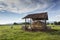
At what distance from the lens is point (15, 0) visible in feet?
19.2

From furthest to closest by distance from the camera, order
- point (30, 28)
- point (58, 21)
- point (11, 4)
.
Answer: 1. point (30, 28)
2. point (58, 21)
3. point (11, 4)

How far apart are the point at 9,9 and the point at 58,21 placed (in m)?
2.02

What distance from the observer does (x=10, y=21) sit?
591cm

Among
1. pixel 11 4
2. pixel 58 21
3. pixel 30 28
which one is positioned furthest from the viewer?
pixel 30 28

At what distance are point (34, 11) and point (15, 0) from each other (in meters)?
0.84

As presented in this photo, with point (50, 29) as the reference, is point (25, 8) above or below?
above

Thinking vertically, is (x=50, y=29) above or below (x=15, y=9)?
below

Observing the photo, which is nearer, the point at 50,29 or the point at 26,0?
the point at 26,0

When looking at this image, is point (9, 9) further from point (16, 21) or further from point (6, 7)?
point (16, 21)

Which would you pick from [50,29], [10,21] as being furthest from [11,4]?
[50,29]

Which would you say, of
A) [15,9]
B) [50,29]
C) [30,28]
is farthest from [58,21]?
[15,9]

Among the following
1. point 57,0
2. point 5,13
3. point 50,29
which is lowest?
point 50,29

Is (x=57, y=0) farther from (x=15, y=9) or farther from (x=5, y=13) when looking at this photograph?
(x=5, y=13)

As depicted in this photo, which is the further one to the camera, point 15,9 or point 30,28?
point 30,28
